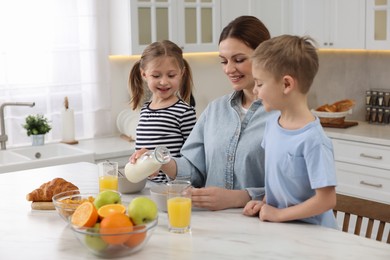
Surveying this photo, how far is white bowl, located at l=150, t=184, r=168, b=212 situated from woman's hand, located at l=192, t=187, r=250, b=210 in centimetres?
9

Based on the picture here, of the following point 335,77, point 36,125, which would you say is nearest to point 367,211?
point 36,125

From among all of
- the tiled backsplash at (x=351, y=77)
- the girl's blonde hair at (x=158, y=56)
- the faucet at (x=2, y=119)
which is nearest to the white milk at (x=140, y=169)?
the girl's blonde hair at (x=158, y=56)

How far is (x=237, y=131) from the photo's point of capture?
7.17 ft

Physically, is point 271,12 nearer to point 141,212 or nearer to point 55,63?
point 55,63

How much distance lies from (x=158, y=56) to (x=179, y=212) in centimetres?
89

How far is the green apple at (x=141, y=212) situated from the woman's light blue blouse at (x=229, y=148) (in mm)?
527

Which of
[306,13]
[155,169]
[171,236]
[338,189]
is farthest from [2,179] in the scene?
[306,13]

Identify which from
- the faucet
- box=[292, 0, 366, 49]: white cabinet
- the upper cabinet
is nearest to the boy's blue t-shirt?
the faucet

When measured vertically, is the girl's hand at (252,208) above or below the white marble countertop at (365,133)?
above

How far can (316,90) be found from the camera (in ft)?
16.7

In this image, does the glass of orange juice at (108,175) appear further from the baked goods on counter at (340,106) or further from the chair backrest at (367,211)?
the baked goods on counter at (340,106)

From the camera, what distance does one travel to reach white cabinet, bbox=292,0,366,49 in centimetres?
438

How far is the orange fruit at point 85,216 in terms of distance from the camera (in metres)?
1.62

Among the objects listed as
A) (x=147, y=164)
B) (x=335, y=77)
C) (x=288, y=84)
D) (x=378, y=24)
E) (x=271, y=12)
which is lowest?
(x=147, y=164)
